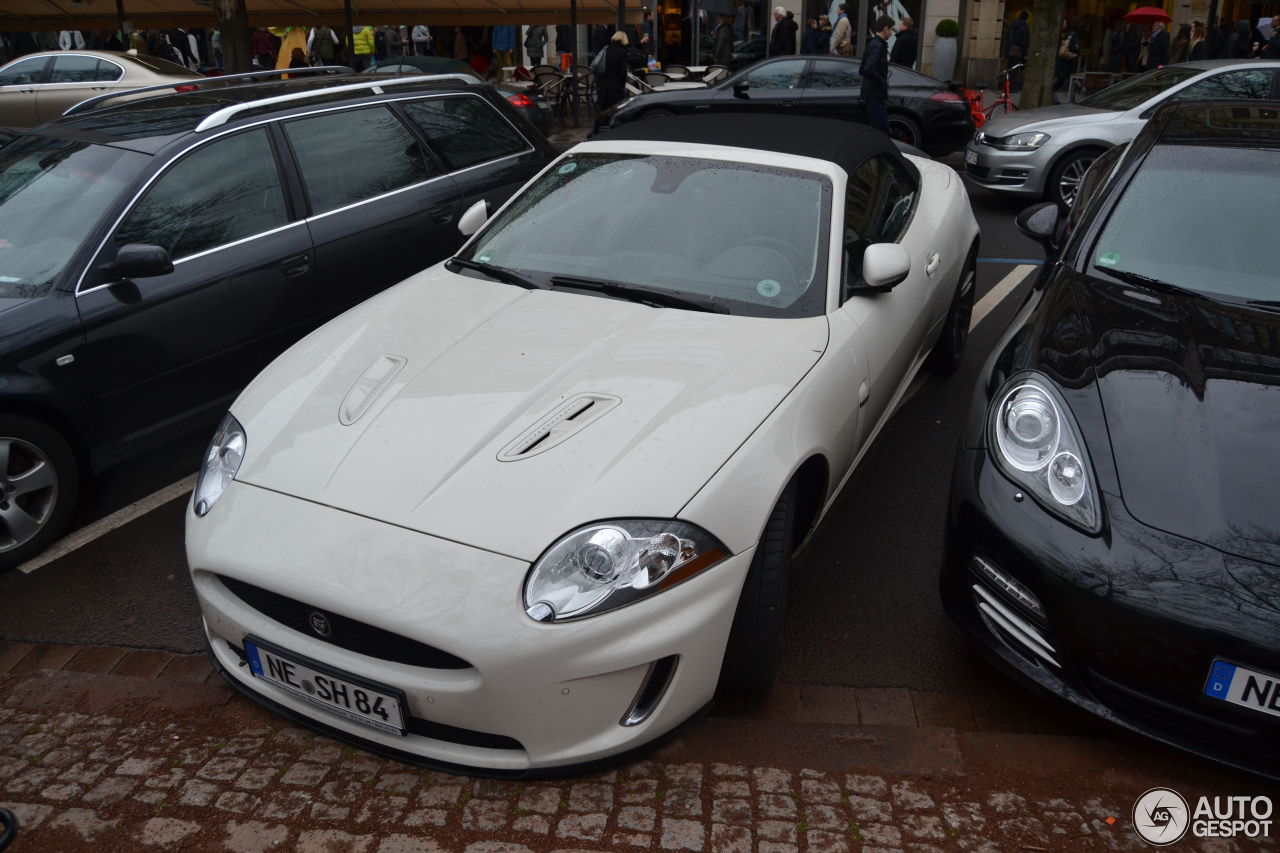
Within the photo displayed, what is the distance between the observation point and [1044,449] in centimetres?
303

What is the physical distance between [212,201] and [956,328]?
378cm

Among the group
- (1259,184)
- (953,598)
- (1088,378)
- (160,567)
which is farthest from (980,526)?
(160,567)

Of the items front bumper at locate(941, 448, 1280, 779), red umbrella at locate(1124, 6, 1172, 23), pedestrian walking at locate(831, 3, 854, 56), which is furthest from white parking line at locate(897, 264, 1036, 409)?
red umbrella at locate(1124, 6, 1172, 23)

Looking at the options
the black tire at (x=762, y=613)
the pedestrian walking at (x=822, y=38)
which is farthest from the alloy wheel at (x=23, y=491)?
the pedestrian walking at (x=822, y=38)

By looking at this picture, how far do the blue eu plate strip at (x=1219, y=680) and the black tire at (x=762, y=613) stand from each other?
3.60ft

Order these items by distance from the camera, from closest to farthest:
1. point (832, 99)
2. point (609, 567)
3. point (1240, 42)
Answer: point (609, 567)
point (832, 99)
point (1240, 42)

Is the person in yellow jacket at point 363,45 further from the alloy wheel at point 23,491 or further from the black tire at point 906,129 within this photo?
the alloy wheel at point 23,491

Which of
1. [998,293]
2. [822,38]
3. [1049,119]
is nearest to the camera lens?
[998,293]

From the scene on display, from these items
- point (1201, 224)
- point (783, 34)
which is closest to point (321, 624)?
point (1201, 224)

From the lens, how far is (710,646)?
8.96 ft

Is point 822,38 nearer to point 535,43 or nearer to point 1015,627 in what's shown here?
point 535,43

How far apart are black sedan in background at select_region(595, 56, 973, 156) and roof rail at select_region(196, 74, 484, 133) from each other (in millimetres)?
6410

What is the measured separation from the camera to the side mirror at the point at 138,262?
13.4 ft

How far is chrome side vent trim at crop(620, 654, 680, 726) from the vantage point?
2666 mm
